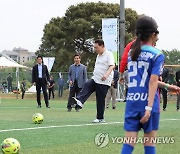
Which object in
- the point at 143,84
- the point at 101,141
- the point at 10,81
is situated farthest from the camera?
the point at 10,81

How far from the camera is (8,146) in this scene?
738 cm

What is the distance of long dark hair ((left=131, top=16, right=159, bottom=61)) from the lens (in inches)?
218

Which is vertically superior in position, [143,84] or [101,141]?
[143,84]

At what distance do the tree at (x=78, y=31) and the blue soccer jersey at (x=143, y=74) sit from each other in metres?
45.3

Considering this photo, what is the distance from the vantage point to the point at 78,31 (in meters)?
52.8

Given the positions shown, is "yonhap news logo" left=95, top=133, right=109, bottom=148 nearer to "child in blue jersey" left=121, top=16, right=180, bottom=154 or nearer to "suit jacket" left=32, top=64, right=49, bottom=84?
"child in blue jersey" left=121, top=16, right=180, bottom=154

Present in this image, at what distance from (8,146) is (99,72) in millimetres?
5520

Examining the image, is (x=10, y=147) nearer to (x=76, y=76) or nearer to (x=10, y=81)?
(x=76, y=76)

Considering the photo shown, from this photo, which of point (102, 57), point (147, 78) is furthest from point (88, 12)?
point (147, 78)

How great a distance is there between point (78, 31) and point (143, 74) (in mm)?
47464

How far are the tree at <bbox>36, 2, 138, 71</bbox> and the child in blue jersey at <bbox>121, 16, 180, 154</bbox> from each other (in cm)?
4531

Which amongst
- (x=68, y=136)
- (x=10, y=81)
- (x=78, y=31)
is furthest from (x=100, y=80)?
(x=78, y=31)

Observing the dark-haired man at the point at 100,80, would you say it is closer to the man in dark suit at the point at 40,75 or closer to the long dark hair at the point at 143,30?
the long dark hair at the point at 143,30

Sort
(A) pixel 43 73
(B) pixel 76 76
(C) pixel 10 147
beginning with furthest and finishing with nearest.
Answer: (A) pixel 43 73
(B) pixel 76 76
(C) pixel 10 147
